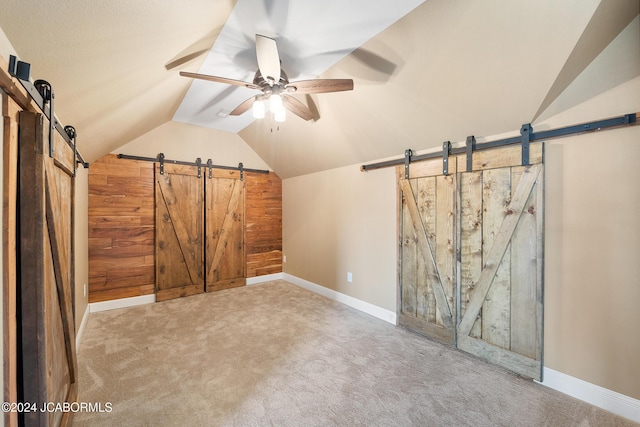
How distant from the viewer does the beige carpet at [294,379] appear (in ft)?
5.82

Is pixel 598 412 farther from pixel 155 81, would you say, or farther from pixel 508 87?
pixel 155 81

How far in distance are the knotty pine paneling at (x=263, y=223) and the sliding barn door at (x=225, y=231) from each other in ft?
0.50

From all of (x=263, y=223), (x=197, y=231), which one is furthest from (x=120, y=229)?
(x=263, y=223)

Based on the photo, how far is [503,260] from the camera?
7.69ft

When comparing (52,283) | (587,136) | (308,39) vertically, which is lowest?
(52,283)

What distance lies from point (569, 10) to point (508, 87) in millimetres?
534

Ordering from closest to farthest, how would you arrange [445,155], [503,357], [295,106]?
[503,357]
[295,106]
[445,155]

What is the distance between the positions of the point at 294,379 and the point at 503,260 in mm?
2045

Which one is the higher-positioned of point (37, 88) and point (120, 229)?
point (37, 88)

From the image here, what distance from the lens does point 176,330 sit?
305 cm

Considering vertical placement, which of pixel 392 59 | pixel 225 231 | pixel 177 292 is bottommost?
pixel 177 292

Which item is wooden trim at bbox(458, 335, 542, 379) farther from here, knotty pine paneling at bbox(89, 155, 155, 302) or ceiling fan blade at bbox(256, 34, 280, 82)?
knotty pine paneling at bbox(89, 155, 155, 302)

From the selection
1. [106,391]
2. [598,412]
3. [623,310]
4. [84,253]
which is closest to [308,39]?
[623,310]

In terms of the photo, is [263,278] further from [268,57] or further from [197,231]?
[268,57]
